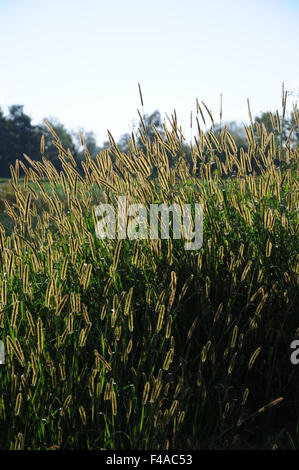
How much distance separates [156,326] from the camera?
1.88 metres

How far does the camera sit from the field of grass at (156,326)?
176cm

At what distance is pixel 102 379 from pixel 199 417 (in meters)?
0.50

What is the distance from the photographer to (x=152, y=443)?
5.51ft

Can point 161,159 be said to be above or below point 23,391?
above

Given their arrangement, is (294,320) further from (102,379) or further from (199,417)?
(102,379)

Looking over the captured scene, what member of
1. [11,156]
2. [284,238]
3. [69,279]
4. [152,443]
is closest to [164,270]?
[69,279]

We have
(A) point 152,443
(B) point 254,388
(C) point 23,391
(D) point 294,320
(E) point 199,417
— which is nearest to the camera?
(A) point 152,443

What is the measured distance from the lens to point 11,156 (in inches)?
1671

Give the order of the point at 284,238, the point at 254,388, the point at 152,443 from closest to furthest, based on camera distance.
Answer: the point at 152,443 < the point at 254,388 < the point at 284,238

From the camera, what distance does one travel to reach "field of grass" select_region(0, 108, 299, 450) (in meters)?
1.76

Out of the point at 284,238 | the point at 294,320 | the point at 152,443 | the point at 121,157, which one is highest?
the point at 121,157
